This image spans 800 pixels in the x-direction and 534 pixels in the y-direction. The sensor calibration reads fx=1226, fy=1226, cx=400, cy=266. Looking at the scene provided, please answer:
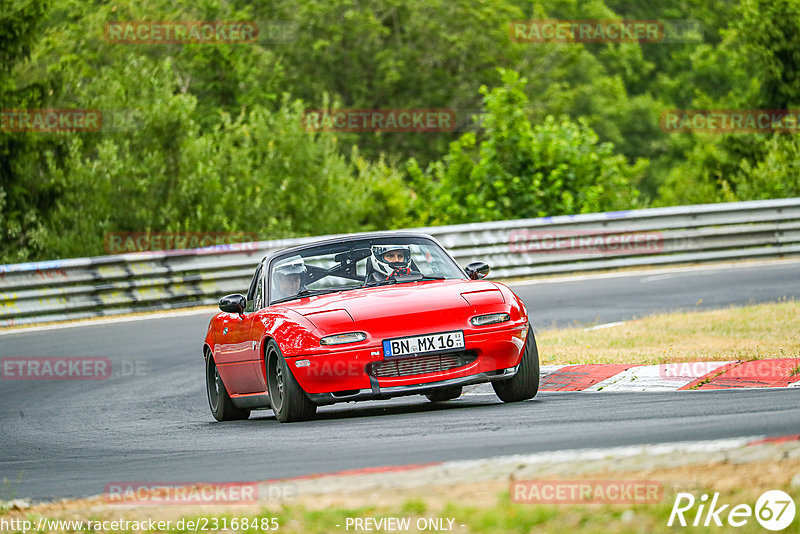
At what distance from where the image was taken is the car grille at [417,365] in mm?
8359

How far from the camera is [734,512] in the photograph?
409 cm

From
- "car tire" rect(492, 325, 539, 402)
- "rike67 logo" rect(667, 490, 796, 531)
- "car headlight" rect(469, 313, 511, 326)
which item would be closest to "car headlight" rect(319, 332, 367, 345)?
"car headlight" rect(469, 313, 511, 326)

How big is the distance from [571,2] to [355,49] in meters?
20.2

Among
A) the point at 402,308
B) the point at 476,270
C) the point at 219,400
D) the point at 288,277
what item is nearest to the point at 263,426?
the point at 288,277

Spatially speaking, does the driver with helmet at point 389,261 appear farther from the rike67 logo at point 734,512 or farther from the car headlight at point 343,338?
the rike67 logo at point 734,512

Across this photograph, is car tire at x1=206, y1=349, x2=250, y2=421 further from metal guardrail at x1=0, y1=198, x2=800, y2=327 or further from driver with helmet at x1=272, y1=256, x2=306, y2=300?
metal guardrail at x1=0, y1=198, x2=800, y2=327

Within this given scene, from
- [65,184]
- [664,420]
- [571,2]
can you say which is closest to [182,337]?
[65,184]

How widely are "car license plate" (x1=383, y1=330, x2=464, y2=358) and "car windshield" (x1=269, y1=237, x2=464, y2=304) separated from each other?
1.17 metres

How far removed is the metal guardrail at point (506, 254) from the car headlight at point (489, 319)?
10551 mm

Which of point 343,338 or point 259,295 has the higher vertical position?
point 343,338

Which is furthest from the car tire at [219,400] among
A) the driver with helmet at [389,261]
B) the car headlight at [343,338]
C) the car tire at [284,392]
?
the car headlight at [343,338]

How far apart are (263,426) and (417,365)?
1.46 meters

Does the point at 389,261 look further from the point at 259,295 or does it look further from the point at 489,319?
the point at 489,319

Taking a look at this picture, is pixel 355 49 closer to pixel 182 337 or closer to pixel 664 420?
pixel 182 337
